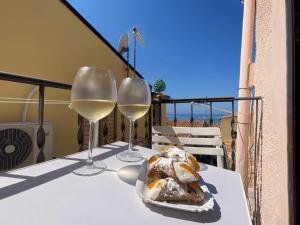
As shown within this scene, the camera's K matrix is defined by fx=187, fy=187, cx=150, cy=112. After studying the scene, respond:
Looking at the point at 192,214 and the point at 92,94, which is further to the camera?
the point at 92,94

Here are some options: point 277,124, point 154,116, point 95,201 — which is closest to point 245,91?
point 154,116

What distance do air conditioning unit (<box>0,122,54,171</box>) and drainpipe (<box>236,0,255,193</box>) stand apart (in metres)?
2.97

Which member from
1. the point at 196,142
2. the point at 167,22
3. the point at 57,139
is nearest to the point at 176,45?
the point at 167,22

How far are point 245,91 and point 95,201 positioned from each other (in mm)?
3430

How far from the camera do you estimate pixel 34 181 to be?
0.53 metres

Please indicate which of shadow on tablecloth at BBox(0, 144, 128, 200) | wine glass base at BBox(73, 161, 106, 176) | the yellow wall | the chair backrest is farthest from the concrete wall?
the yellow wall

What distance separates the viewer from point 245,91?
327 centimetres

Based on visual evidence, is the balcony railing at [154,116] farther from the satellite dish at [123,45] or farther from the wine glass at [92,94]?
the satellite dish at [123,45]

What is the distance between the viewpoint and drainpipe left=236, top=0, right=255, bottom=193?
2.93 m

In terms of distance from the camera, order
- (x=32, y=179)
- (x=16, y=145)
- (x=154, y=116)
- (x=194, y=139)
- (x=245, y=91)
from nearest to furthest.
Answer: (x=32, y=179) → (x=194, y=139) → (x=16, y=145) → (x=154, y=116) → (x=245, y=91)

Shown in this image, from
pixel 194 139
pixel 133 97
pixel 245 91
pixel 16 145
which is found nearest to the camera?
pixel 133 97

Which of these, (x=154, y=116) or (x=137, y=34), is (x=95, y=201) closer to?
(x=154, y=116)

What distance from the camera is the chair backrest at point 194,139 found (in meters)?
1.40

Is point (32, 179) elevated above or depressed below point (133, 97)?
below
